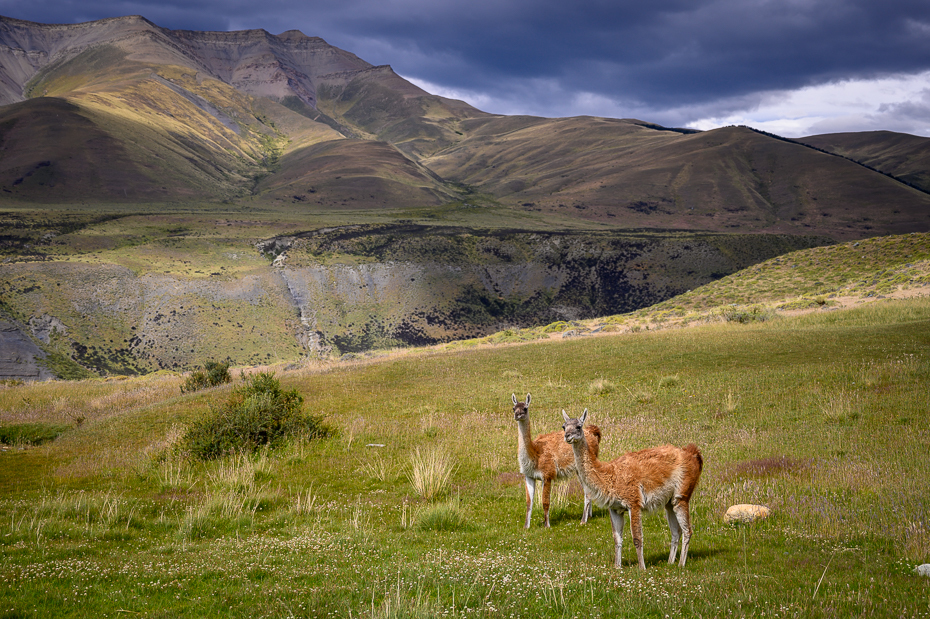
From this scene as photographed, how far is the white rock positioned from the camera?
7500mm

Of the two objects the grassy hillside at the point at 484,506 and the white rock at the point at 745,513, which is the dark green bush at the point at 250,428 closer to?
the grassy hillside at the point at 484,506

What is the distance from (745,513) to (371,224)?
102003 mm

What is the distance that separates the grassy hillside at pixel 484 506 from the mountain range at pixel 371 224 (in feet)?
163

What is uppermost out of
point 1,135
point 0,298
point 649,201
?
point 1,135

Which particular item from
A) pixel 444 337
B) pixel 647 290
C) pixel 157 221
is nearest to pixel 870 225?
pixel 647 290

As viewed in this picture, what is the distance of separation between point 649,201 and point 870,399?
145323 millimetres

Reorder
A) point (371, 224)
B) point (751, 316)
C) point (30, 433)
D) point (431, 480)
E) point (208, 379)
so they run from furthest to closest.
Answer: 1. point (371, 224)
2. point (751, 316)
3. point (208, 379)
4. point (30, 433)
5. point (431, 480)

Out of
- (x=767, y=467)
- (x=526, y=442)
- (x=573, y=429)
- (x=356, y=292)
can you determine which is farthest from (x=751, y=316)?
(x=356, y=292)

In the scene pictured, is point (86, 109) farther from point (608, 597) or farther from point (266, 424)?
point (608, 597)

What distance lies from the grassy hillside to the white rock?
162 mm

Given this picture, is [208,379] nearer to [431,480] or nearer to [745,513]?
[431,480]

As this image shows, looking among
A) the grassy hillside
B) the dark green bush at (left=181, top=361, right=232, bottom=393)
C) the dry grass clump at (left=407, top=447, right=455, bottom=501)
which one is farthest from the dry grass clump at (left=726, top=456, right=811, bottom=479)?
the dark green bush at (left=181, top=361, right=232, bottom=393)

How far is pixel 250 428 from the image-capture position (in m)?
14.6

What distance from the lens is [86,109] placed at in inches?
6196
